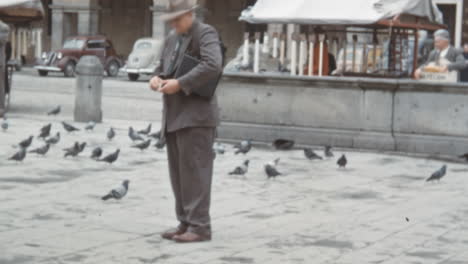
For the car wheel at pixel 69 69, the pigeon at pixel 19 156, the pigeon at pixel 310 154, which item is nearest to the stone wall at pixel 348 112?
the pigeon at pixel 310 154

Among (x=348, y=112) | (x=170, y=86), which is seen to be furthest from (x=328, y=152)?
(x=170, y=86)

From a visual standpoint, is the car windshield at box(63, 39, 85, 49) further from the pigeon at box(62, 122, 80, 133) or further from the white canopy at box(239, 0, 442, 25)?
the white canopy at box(239, 0, 442, 25)

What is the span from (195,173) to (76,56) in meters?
31.5

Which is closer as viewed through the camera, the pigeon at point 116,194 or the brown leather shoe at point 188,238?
the brown leather shoe at point 188,238

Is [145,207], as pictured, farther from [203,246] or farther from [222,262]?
[222,262]

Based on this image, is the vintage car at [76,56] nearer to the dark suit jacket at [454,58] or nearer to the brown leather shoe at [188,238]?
the dark suit jacket at [454,58]

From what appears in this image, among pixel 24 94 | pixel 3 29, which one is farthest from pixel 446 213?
pixel 24 94

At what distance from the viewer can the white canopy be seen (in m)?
13.9

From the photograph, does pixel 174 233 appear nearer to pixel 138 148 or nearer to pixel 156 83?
pixel 156 83

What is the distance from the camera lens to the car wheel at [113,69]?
127 ft

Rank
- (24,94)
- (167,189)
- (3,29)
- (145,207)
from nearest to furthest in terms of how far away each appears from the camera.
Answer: (145,207)
(167,189)
(3,29)
(24,94)

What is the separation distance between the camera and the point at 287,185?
10258 mm

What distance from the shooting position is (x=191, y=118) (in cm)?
694

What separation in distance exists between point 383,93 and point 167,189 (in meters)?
→ 4.47
